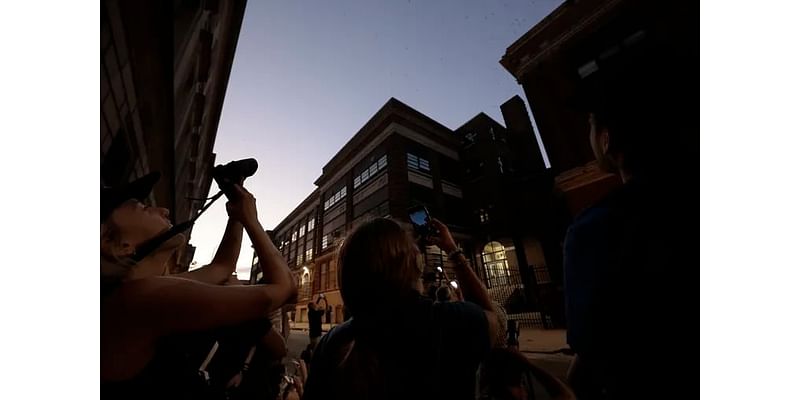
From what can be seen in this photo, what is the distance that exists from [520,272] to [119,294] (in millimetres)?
16684

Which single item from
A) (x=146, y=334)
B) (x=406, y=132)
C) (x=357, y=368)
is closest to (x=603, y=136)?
(x=357, y=368)

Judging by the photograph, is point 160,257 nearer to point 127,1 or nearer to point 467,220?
point 127,1

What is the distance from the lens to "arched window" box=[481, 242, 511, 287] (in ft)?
53.2

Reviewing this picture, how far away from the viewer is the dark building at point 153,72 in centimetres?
304

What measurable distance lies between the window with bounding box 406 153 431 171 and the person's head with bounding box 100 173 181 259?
17947mm

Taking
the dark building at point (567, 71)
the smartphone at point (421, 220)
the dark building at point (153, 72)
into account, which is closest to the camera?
the smartphone at point (421, 220)

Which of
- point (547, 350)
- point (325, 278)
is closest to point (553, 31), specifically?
point (547, 350)

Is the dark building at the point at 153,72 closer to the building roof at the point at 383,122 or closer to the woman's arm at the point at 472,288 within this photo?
the woman's arm at the point at 472,288

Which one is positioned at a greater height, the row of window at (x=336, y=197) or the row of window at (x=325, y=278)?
the row of window at (x=336, y=197)

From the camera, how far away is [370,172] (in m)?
20.8

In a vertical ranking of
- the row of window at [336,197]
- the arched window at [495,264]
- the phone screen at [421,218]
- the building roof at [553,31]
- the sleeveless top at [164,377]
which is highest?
the row of window at [336,197]

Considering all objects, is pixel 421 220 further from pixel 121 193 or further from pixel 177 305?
pixel 121 193

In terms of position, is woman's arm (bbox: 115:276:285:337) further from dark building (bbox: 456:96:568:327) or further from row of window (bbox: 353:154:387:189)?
row of window (bbox: 353:154:387:189)

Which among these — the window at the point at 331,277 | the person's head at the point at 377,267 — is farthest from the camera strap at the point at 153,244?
the window at the point at 331,277
